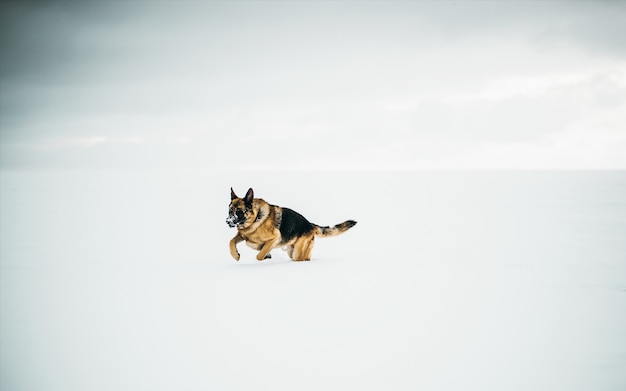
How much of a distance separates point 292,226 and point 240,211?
3.14ft

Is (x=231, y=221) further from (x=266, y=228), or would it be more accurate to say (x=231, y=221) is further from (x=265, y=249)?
(x=265, y=249)

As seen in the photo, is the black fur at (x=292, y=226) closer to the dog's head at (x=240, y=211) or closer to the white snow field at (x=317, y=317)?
the white snow field at (x=317, y=317)

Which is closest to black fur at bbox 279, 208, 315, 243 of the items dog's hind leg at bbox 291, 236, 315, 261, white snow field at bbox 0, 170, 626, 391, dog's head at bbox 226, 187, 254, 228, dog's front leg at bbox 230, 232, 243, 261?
dog's hind leg at bbox 291, 236, 315, 261

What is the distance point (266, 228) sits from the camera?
638 centimetres

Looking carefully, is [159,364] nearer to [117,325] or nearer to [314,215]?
[117,325]

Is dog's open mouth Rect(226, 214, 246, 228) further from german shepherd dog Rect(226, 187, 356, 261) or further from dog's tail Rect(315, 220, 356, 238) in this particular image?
dog's tail Rect(315, 220, 356, 238)

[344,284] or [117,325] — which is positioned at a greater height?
[344,284]

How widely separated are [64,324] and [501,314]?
4436mm

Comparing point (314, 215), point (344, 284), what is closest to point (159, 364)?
point (344, 284)

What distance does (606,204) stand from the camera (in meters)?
15.6

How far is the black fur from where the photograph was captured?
6.55 m

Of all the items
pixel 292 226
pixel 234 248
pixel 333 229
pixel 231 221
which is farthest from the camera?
pixel 333 229

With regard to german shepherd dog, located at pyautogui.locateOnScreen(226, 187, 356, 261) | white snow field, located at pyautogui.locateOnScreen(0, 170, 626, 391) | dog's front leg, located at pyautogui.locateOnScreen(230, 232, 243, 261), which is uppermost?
german shepherd dog, located at pyautogui.locateOnScreen(226, 187, 356, 261)

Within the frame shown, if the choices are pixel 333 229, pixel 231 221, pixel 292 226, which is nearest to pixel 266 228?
pixel 292 226
